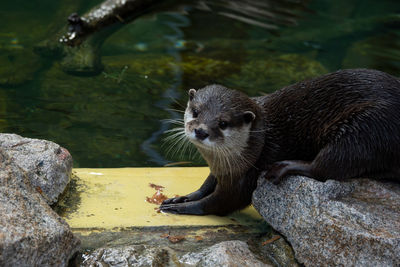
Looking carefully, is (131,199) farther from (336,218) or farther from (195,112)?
(336,218)

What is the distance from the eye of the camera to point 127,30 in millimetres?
7254

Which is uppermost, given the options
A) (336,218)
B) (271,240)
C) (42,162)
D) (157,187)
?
(336,218)

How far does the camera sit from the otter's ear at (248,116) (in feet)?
10.6

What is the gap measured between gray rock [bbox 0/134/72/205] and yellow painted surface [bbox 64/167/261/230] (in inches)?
6.8

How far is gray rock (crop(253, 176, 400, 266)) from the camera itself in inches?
105

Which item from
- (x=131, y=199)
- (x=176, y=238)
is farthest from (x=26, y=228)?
(x=131, y=199)

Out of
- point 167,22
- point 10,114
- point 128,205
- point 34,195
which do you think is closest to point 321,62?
point 167,22

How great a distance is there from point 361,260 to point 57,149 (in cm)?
190

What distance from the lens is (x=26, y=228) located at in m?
2.47

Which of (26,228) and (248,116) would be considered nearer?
(26,228)

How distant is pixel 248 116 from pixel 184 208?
70 cm

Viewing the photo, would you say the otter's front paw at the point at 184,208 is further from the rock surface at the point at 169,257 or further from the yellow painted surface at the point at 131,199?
the rock surface at the point at 169,257

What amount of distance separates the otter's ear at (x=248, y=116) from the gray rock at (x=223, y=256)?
713 millimetres

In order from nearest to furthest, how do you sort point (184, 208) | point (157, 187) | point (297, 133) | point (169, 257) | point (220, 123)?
point (169, 257)
point (220, 123)
point (297, 133)
point (184, 208)
point (157, 187)
